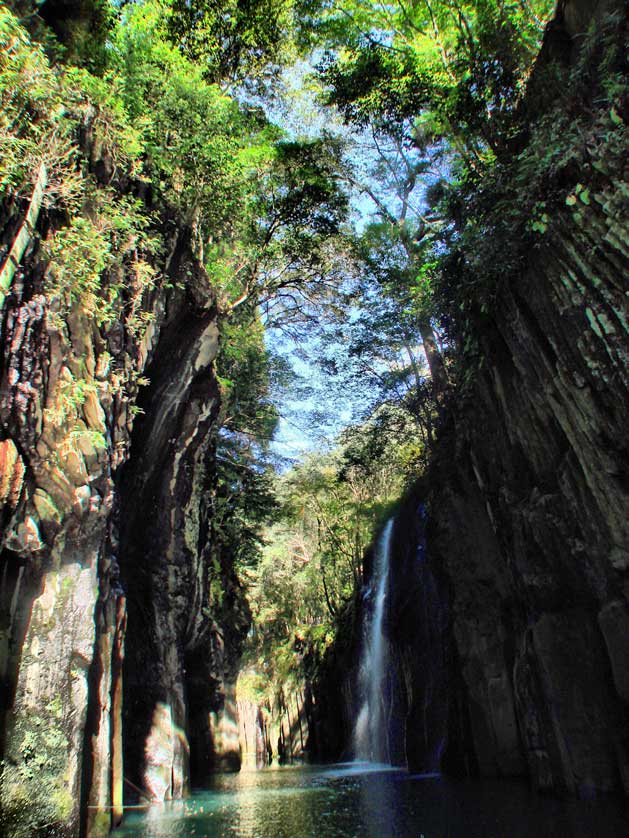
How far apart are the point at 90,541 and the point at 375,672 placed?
14.9 m

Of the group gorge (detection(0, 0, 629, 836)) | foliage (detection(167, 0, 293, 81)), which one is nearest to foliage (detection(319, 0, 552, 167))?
gorge (detection(0, 0, 629, 836))

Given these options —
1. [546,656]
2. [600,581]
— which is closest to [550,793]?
[546,656]

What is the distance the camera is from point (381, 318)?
19.3 metres

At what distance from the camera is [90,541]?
7.52 metres

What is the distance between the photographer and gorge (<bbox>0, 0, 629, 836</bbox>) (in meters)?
7.05

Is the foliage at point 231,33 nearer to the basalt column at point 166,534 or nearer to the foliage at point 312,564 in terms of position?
the basalt column at point 166,534

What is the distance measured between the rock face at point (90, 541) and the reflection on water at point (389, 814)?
4.41ft

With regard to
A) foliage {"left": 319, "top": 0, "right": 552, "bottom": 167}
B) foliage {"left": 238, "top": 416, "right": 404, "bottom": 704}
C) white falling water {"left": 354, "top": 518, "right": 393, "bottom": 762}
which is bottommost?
white falling water {"left": 354, "top": 518, "right": 393, "bottom": 762}

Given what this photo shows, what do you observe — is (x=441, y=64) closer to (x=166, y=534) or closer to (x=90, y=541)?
(x=166, y=534)

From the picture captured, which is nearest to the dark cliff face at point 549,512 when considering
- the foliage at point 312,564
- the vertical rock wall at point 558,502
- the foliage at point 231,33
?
the vertical rock wall at point 558,502

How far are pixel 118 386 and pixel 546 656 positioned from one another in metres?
8.07

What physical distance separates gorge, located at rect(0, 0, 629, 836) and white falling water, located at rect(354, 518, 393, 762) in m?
0.16

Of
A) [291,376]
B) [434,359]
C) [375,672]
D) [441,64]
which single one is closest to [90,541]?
[434,359]

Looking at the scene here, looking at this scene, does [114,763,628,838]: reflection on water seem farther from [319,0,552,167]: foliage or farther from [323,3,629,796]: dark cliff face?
[319,0,552,167]: foliage
